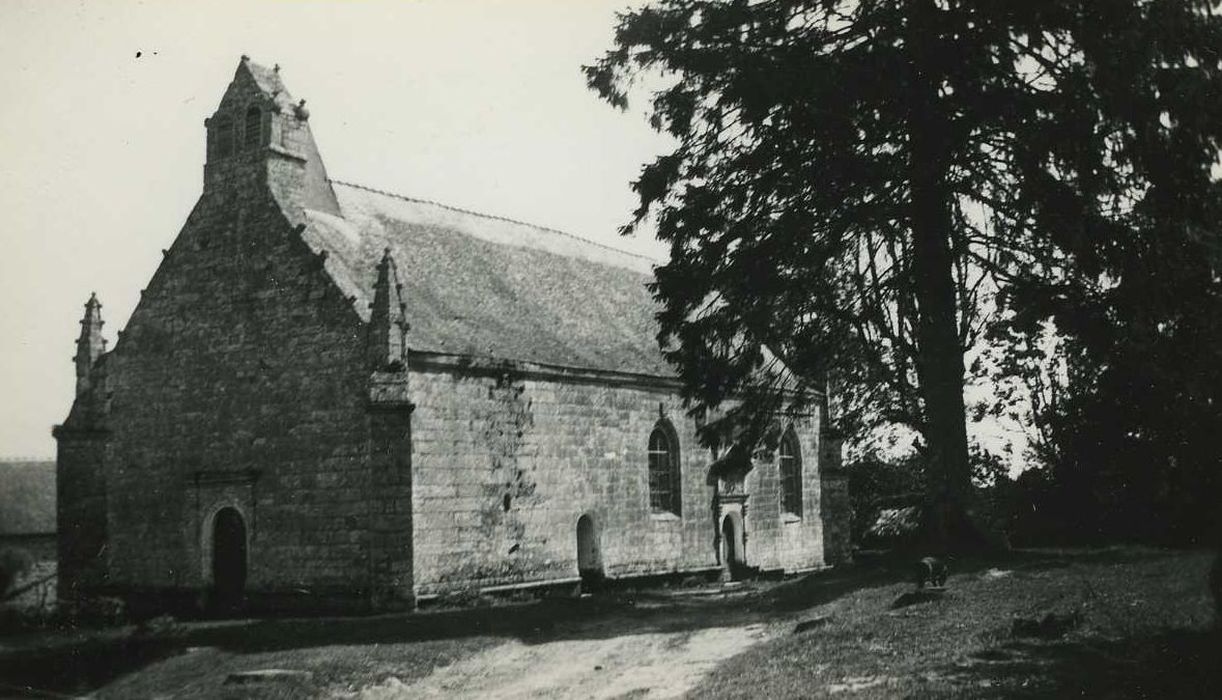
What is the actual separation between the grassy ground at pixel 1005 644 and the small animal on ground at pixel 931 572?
29 centimetres

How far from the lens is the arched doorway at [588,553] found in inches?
1037

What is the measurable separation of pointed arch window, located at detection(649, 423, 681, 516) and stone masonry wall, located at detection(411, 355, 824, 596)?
311 millimetres

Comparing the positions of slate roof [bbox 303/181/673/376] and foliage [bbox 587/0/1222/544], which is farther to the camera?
slate roof [bbox 303/181/673/376]

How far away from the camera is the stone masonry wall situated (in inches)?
872

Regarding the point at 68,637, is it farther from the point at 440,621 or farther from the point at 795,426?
the point at 795,426

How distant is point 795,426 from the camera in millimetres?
35375

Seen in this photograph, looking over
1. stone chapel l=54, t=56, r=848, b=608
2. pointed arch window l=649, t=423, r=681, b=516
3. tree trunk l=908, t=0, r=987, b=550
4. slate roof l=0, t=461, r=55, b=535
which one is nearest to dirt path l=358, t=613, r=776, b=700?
tree trunk l=908, t=0, r=987, b=550

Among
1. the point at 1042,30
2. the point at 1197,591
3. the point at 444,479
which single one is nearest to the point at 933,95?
the point at 1042,30

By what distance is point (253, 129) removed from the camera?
24422 millimetres

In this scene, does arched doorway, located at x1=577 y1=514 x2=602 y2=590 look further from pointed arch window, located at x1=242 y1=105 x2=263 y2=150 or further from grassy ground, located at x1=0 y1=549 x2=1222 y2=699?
pointed arch window, located at x1=242 y1=105 x2=263 y2=150

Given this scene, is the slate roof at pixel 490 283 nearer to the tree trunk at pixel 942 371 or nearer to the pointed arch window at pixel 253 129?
the pointed arch window at pixel 253 129

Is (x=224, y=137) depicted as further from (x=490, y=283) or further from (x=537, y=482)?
(x=537, y=482)

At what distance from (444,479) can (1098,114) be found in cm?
1399

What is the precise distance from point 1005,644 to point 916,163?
29.2 feet
